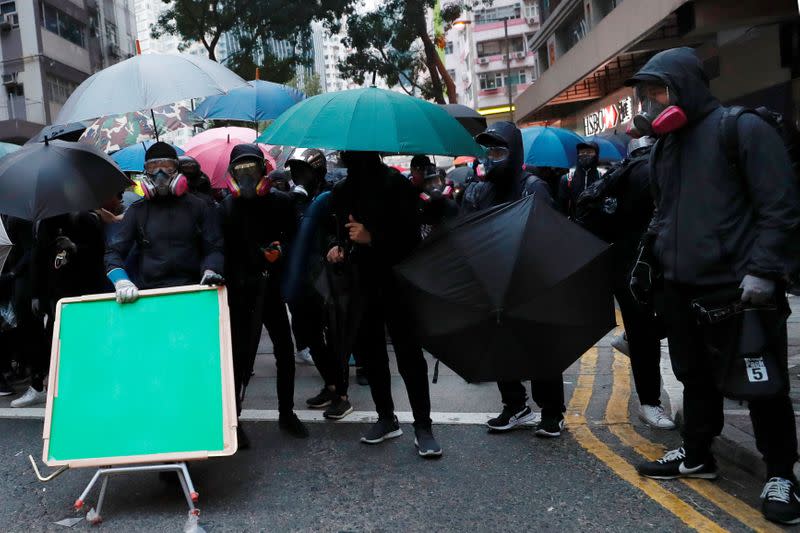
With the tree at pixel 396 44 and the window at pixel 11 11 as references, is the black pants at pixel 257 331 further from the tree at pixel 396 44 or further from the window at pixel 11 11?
the window at pixel 11 11

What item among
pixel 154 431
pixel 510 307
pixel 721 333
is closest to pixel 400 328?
pixel 510 307

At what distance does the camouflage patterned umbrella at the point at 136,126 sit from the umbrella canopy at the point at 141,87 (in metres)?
1.21

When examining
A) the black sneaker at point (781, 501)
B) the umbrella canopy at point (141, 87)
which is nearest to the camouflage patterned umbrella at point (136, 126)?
the umbrella canopy at point (141, 87)

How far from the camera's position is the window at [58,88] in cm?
3408

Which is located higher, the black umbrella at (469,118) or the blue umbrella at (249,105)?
the blue umbrella at (249,105)

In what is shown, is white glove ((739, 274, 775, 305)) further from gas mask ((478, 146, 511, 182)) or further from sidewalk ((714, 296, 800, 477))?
gas mask ((478, 146, 511, 182))

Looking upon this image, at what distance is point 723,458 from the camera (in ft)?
14.1

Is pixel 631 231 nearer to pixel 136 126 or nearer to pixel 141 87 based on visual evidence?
pixel 141 87

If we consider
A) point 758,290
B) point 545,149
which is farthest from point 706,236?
point 545,149

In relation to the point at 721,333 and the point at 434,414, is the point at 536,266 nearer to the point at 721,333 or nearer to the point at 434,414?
the point at 721,333

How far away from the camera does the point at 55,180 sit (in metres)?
4.77

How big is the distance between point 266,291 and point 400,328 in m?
0.92

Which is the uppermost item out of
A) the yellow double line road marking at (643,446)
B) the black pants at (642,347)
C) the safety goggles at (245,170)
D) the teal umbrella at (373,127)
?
the teal umbrella at (373,127)

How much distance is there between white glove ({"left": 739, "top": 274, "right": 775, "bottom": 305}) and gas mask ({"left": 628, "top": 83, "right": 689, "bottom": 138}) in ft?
2.53
